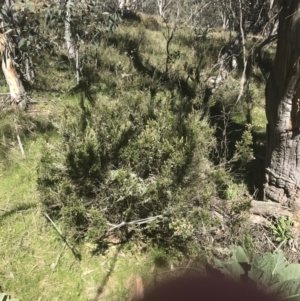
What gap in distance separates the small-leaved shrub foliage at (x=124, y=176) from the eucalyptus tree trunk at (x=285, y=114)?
2.06 feet

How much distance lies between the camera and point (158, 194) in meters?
3.24

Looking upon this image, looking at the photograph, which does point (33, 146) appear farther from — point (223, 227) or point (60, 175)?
point (223, 227)

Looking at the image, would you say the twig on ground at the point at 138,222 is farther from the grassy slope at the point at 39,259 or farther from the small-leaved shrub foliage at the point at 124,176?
the grassy slope at the point at 39,259

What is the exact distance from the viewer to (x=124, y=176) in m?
3.22

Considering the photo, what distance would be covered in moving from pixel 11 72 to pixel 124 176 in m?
2.95

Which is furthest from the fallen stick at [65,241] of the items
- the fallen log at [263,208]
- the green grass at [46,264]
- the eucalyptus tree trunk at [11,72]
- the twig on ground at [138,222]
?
the eucalyptus tree trunk at [11,72]

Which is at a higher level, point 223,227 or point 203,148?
point 203,148

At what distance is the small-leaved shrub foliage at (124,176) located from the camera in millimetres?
3242

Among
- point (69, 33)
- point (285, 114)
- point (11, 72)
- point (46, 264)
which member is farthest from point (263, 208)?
point (69, 33)

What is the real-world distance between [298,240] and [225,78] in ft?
12.6

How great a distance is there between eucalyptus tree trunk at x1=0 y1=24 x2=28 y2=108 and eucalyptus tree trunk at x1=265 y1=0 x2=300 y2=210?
3.52 meters

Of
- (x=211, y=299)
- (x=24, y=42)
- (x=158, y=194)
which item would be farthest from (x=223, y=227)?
(x=24, y=42)

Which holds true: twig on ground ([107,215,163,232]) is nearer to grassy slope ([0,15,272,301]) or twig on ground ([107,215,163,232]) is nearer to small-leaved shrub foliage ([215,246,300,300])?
grassy slope ([0,15,272,301])

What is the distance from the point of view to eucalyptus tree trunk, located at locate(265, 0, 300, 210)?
2.94 metres
